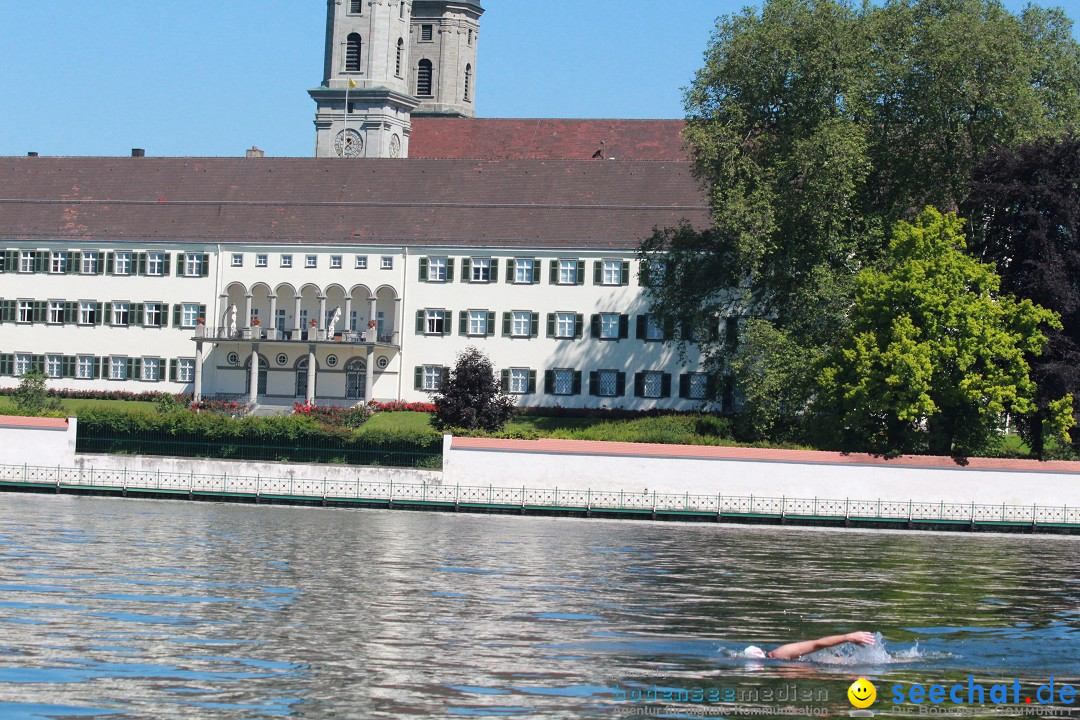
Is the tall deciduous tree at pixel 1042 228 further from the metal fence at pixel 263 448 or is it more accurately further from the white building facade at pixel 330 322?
the white building facade at pixel 330 322

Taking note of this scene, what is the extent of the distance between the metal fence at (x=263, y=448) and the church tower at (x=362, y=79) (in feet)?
173

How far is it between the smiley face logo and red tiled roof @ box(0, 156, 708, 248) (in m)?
60.5

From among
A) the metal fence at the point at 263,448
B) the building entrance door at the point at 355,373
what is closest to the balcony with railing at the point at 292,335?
the building entrance door at the point at 355,373

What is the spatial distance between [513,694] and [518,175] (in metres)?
67.5

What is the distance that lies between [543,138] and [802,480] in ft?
202

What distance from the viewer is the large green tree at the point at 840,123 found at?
197 ft

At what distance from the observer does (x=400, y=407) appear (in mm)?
77750

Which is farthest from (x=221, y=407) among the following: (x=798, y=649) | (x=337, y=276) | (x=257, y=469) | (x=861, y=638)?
(x=861, y=638)

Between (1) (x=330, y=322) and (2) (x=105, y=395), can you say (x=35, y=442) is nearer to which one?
(2) (x=105, y=395)

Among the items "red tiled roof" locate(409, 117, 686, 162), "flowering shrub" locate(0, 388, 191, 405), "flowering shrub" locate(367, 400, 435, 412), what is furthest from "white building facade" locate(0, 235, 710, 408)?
"red tiled roof" locate(409, 117, 686, 162)

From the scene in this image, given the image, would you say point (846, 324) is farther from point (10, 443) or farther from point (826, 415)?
point (10, 443)

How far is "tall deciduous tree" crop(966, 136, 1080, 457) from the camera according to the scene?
5541 centimetres

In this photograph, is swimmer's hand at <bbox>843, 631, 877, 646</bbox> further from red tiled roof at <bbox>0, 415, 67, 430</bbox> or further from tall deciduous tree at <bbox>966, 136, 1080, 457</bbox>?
red tiled roof at <bbox>0, 415, 67, 430</bbox>

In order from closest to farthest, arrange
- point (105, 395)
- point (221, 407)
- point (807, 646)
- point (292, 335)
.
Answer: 1. point (807, 646)
2. point (221, 407)
3. point (105, 395)
4. point (292, 335)
